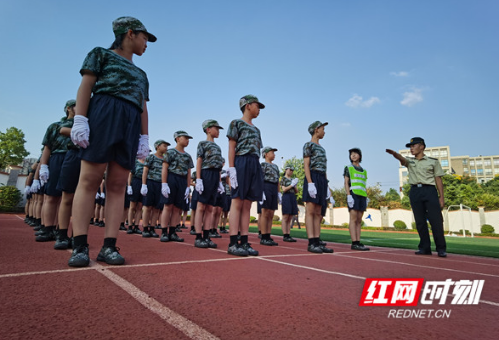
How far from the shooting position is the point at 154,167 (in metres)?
7.64

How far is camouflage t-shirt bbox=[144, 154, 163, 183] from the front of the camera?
24.8 ft

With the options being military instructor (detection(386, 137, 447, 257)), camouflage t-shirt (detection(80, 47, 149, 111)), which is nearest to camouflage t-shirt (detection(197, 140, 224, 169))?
camouflage t-shirt (detection(80, 47, 149, 111))

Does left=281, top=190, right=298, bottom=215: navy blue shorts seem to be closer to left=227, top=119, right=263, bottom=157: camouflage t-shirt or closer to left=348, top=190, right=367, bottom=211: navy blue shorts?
left=348, top=190, right=367, bottom=211: navy blue shorts

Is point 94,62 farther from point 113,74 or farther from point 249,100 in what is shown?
point 249,100

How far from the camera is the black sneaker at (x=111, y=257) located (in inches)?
107

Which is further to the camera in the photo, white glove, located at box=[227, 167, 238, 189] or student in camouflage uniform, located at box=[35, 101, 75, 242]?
student in camouflage uniform, located at box=[35, 101, 75, 242]

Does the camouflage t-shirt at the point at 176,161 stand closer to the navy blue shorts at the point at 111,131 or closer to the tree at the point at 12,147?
the navy blue shorts at the point at 111,131

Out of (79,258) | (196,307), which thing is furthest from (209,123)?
(196,307)

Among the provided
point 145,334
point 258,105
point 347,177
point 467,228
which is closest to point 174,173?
point 258,105

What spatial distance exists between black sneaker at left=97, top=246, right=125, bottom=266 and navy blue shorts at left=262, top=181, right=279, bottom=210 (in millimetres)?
5054

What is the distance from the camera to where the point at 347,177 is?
6.54 meters

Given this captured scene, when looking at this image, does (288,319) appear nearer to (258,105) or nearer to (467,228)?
(258,105)

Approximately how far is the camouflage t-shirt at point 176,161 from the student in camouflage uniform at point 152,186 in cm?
73

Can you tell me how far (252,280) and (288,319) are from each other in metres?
0.91
